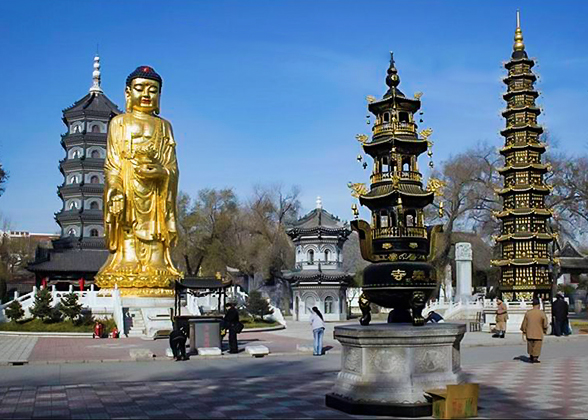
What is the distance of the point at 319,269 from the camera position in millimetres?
48469

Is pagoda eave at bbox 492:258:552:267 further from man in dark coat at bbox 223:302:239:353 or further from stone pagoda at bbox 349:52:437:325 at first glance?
stone pagoda at bbox 349:52:437:325

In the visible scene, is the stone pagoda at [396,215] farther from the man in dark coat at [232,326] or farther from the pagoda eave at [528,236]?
the pagoda eave at [528,236]

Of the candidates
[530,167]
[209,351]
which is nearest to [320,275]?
[530,167]

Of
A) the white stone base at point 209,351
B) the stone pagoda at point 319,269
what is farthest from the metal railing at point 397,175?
the stone pagoda at point 319,269

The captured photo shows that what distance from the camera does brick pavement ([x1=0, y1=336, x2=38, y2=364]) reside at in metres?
19.1

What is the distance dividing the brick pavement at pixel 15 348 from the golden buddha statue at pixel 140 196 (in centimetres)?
822

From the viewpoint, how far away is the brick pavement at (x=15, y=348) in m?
19.1

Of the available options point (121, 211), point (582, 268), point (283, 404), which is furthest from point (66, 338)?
point (582, 268)

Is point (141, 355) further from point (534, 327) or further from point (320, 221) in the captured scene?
point (320, 221)

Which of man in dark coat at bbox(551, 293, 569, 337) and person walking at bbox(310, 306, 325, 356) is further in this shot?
man in dark coat at bbox(551, 293, 569, 337)

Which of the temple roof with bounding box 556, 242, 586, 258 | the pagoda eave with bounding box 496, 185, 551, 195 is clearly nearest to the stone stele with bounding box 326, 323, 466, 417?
the pagoda eave with bounding box 496, 185, 551, 195

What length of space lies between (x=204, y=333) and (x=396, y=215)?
9091 mm

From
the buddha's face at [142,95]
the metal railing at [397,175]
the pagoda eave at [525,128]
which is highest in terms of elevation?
the buddha's face at [142,95]

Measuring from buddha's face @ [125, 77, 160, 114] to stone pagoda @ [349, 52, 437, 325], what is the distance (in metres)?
24.6
